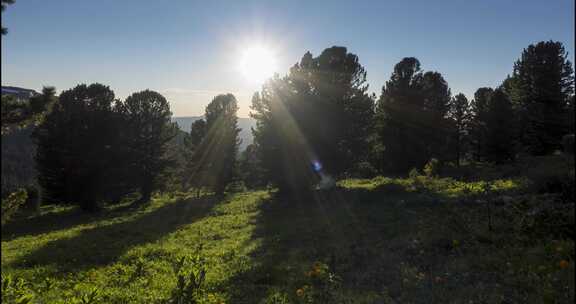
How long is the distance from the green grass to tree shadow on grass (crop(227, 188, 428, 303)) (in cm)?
6

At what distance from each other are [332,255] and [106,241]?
41.3ft

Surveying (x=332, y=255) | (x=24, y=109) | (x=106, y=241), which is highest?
(x=24, y=109)

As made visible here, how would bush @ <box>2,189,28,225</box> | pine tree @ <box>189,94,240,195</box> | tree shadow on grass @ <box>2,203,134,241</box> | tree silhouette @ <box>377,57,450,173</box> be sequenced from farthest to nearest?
pine tree @ <box>189,94,240,195</box>
tree silhouette @ <box>377,57,450,173</box>
tree shadow on grass @ <box>2,203,134,241</box>
bush @ <box>2,189,28,225</box>

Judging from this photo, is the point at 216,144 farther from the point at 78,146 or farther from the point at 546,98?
the point at 546,98

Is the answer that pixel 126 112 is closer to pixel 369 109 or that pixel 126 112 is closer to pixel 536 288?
pixel 369 109

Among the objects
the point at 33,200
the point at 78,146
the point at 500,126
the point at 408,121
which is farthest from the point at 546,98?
the point at 33,200

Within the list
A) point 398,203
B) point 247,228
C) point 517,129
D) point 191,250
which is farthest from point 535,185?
point 517,129

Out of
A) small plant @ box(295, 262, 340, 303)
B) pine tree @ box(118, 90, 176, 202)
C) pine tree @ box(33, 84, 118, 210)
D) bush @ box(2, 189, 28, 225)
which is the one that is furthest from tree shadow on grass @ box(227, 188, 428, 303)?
pine tree @ box(118, 90, 176, 202)

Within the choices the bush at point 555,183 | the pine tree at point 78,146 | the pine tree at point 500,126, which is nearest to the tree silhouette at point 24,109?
the bush at point 555,183

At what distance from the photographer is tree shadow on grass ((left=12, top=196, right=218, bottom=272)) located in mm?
14498

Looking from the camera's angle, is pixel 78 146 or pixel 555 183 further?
pixel 78 146

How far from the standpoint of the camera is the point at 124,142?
32875mm

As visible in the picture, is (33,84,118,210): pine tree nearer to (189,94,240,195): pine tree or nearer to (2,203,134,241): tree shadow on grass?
(2,203,134,241): tree shadow on grass

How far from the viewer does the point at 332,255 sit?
1170cm
